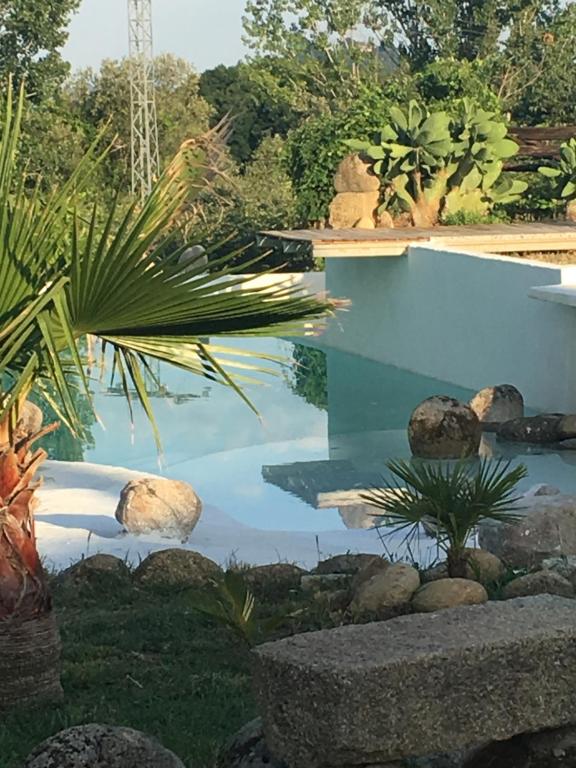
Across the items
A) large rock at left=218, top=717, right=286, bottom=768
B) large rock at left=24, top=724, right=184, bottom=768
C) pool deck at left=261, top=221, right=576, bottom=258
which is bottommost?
large rock at left=218, top=717, right=286, bottom=768

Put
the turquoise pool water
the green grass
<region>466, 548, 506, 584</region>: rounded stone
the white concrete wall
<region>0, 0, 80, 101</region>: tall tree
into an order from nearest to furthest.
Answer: the green grass
<region>466, 548, 506, 584</region>: rounded stone
the turquoise pool water
the white concrete wall
<region>0, 0, 80, 101</region>: tall tree

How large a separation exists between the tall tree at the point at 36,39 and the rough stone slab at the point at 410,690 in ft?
77.7

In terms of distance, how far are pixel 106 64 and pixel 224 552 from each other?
22.2m

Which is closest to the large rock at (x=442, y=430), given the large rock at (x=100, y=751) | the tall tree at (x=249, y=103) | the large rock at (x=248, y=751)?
the large rock at (x=248, y=751)

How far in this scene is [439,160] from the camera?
18.9 meters

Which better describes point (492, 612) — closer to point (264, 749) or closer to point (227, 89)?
point (264, 749)

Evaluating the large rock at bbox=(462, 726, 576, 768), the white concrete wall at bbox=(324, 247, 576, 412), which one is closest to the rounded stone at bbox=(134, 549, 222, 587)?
the large rock at bbox=(462, 726, 576, 768)

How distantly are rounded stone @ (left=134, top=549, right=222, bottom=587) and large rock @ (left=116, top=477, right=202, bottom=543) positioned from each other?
1638 millimetres

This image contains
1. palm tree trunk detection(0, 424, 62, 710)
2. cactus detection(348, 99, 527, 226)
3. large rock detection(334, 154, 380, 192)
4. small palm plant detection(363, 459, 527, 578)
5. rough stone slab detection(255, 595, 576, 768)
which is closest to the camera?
rough stone slab detection(255, 595, 576, 768)

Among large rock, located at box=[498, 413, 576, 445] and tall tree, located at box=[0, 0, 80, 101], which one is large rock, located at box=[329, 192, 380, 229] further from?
tall tree, located at box=[0, 0, 80, 101]

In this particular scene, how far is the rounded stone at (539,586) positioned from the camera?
5.18 metres

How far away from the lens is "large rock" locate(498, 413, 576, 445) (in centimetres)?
1200

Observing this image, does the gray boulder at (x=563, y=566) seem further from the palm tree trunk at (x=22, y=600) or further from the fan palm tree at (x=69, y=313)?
the palm tree trunk at (x=22, y=600)

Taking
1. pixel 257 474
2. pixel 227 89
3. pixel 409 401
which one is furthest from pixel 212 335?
pixel 227 89
